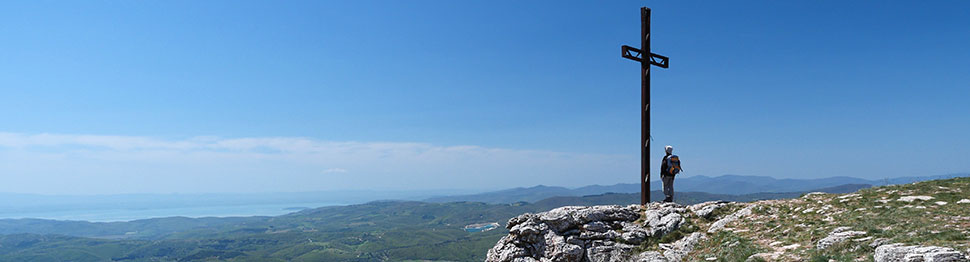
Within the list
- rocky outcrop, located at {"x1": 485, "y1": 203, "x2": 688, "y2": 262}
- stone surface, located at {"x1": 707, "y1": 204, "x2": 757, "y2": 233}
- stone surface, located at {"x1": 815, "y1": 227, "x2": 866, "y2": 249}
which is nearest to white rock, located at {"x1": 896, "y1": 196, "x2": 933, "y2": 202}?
stone surface, located at {"x1": 707, "y1": 204, "x2": 757, "y2": 233}

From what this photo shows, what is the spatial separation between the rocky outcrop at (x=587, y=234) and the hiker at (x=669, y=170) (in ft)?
6.54

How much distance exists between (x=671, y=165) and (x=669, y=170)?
0.24 meters

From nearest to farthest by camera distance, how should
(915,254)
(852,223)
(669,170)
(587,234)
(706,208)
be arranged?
(915,254), (852,223), (587,234), (706,208), (669,170)

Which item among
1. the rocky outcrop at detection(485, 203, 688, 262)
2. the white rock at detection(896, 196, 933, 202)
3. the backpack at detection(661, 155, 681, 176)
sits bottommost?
the rocky outcrop at detection(485, 203, 688, 262)

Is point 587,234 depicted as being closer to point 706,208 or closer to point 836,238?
point 706,208

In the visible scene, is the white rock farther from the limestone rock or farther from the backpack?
the backpack

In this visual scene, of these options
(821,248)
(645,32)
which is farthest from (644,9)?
(821,248)

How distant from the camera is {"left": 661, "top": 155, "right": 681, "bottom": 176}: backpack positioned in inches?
755

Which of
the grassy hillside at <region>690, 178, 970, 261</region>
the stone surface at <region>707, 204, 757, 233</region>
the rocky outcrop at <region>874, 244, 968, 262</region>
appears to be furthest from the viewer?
the stone surface at <region>707, 204, 757, 233</region>

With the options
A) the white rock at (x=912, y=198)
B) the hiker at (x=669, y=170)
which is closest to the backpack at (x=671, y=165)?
the hiker at (x=669, y=170)

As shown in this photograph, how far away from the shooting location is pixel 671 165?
19.4 m

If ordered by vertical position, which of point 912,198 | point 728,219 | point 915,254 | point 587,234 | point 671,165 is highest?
point 671,165

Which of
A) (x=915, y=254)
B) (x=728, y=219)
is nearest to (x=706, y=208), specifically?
Answer: (x=728, y=219)

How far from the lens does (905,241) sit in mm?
10273
